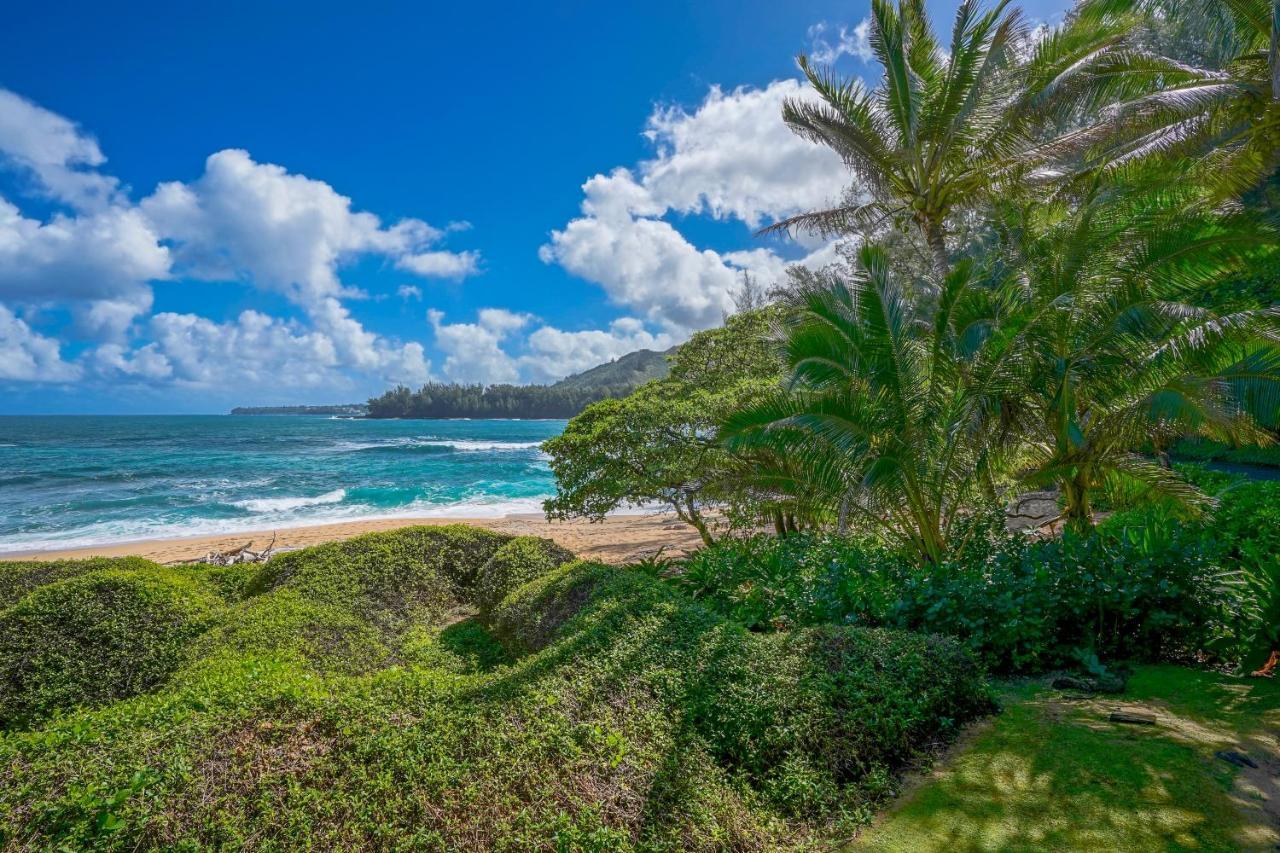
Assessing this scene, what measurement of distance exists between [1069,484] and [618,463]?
5996mm

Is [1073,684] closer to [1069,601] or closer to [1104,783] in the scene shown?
[1069,601]

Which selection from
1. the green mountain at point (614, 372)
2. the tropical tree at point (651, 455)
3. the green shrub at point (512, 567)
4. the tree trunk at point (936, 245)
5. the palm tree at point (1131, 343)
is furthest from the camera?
the green mountain at point (614, 372)

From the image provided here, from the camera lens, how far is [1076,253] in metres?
6.15

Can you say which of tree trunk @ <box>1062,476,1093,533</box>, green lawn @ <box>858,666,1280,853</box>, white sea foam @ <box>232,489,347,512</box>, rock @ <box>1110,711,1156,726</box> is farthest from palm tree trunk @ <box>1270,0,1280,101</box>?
white sea foam @ <box>232,489,347,512</box>

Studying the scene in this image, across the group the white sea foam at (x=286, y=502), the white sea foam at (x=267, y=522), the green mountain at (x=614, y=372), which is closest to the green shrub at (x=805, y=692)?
the white sea foam at (x=267, y=522)

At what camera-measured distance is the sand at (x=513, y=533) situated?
50.2ft

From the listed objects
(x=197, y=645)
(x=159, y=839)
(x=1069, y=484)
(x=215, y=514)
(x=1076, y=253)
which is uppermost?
(x=1076, y=253)

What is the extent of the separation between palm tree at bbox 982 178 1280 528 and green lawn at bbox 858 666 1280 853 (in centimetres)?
250

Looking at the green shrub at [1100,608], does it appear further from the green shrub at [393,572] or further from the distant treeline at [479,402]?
the distant treeline at [479,402]

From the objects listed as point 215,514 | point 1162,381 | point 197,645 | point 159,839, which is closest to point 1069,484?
point 1162,381

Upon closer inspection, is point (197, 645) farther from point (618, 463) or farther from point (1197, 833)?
point (1197, 833)

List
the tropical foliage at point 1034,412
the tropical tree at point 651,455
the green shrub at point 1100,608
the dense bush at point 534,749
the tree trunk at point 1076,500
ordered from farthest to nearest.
→ the tropical tree at point 651,455, the tree trunk at point 1076,500, the tropical foliage at point 1034,412, the green shrub at point 1100,608, the dense bush at point 534,749

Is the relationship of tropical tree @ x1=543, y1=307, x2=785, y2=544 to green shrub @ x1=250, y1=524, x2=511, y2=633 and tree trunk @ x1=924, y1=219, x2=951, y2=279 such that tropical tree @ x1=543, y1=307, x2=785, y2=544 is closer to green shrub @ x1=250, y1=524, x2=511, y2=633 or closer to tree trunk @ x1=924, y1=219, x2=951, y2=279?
green shrub @ x1=250, y1=524, x2=511, y2=633

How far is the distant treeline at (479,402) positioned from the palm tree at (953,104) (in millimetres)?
104497
